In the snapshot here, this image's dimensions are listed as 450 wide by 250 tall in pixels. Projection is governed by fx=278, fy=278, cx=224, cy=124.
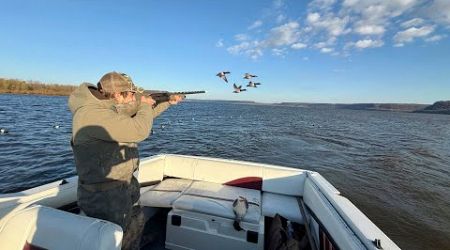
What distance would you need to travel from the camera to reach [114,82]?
228 centimetres

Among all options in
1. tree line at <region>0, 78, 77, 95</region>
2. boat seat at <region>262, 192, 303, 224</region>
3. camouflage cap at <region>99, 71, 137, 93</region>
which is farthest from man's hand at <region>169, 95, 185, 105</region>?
tree line at <region>0, 78, 77, 95</region>

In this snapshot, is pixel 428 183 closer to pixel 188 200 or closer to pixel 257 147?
pixel 257 147

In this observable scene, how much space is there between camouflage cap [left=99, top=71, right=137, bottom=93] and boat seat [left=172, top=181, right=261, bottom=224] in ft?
7.25

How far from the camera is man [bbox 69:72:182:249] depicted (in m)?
2.13

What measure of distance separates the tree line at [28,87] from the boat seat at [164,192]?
215 ft

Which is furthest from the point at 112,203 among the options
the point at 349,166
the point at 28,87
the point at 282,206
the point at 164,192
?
the point at 28,87

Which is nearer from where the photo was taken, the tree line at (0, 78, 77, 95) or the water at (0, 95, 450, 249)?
the water at (0, 95, 450, 249)

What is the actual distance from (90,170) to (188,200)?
209cm

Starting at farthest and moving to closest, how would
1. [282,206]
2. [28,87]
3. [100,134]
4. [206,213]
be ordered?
[28,87]
[282,206]
[206,213]
[100,134]

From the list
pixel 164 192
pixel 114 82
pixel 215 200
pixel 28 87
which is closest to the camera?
pixel 114 82

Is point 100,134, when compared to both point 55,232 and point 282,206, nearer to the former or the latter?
point 55,232

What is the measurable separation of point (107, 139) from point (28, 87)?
91.3m

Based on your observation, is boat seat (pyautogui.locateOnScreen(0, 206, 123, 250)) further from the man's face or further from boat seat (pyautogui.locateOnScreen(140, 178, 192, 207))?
boat seat (pyautogui.locateOnScreen(140, 178, 192, 207))

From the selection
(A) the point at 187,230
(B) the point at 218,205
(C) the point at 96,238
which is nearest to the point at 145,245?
(A) the point at 187,230
